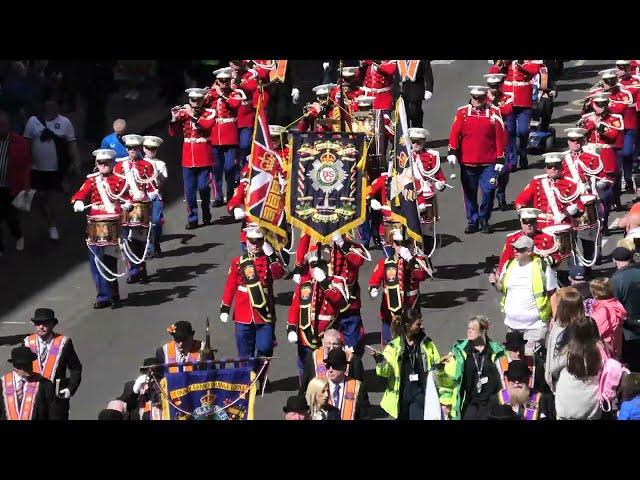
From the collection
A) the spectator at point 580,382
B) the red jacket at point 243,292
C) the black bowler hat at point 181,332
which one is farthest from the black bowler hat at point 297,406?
the red jacket at point 243,292

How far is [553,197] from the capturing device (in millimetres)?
23344

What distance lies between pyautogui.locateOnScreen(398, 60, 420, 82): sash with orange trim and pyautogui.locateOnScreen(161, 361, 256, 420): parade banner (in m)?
13.8

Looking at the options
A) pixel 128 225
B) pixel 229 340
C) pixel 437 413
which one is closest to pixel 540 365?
pixel 437 413

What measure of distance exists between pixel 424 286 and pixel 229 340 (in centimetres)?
326

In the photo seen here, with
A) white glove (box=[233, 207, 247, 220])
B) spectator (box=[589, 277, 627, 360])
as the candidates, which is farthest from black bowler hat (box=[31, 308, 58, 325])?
spectator (box=[589, 277, 627, 360])

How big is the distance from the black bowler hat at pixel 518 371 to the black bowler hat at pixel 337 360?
1582 millimetres

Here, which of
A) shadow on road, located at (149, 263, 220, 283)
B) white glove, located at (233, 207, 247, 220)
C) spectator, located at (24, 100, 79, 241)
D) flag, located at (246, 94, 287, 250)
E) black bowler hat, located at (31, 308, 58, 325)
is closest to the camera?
black bowler hat, located at (31, 308, 58, 325)

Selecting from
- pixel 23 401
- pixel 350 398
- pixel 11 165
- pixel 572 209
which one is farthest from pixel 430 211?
pixel 23 401

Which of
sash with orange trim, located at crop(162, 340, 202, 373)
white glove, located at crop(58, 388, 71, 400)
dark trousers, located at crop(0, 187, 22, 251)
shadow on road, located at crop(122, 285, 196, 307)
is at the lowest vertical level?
white glove, located at crop(58, 388, 71, 400)

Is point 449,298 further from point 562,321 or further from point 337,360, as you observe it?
point 337,360

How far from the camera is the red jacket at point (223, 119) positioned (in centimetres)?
2839

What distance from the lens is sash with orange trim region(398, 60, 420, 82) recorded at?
30234 mm

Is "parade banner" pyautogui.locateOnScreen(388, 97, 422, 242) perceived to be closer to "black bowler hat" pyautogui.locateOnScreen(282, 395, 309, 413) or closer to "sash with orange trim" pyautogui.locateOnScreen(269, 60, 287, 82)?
"black bowler hat" pyautogui.locateOnScreen(282, 395, 309, 413)

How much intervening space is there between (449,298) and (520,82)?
6265mm
